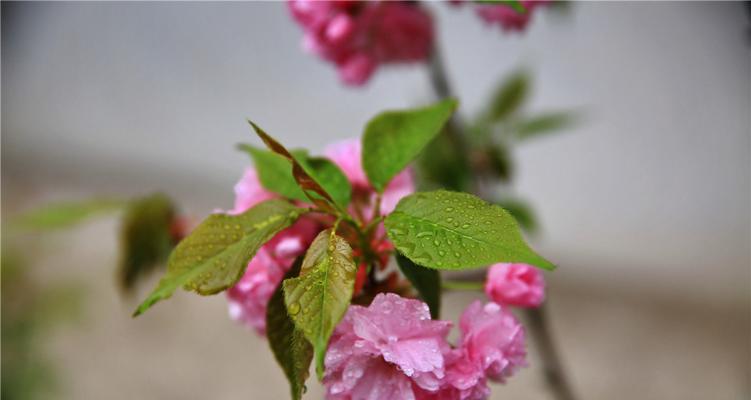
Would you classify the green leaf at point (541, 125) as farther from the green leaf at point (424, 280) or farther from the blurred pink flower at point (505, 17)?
the green leaf at point (424, 280)

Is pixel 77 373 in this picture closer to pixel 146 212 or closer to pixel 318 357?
pixel 146 212

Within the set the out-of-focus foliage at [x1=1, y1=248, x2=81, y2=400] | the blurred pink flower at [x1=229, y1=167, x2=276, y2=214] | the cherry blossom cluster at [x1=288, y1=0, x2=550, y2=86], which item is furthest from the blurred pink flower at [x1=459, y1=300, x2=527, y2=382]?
the out-of-focus foliage at [x1=1, y1=248, x2=81, y2=400]

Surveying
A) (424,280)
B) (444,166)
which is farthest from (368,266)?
(444,166)

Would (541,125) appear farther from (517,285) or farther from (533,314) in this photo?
(517,285)

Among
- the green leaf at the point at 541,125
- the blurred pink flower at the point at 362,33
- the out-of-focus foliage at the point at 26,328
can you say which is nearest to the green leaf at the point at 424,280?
the blurred pink flower at the point at 362,33

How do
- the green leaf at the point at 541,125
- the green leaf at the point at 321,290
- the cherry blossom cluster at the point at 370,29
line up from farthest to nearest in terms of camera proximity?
the green leaf at the point at 541,125 → the cherry blossom cluster at the point at 370,29 → the green leaf at the point at 321,290

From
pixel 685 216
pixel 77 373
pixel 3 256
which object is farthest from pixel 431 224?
pixel 685 216
